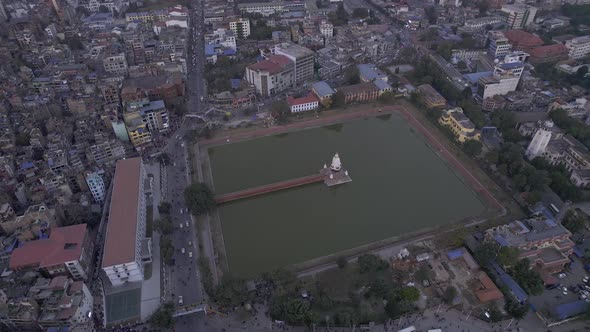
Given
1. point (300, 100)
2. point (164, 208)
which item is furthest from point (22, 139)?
point (300, 100)

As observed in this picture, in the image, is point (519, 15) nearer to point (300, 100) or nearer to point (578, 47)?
point (578, 47)

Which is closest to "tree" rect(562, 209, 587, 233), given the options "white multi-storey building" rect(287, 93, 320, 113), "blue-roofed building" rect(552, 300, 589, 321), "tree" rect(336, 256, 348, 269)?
"blue-roofed building" rect(552, 300, 589, 321)

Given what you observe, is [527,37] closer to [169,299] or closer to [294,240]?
[294,240]

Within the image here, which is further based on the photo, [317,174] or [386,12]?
[386,12]

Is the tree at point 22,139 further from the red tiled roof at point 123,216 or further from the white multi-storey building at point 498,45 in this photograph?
the white multi-storey building at point 498,45

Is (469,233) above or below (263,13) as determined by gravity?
below

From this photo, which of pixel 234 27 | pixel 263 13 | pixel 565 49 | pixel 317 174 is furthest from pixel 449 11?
pixel 317 174
